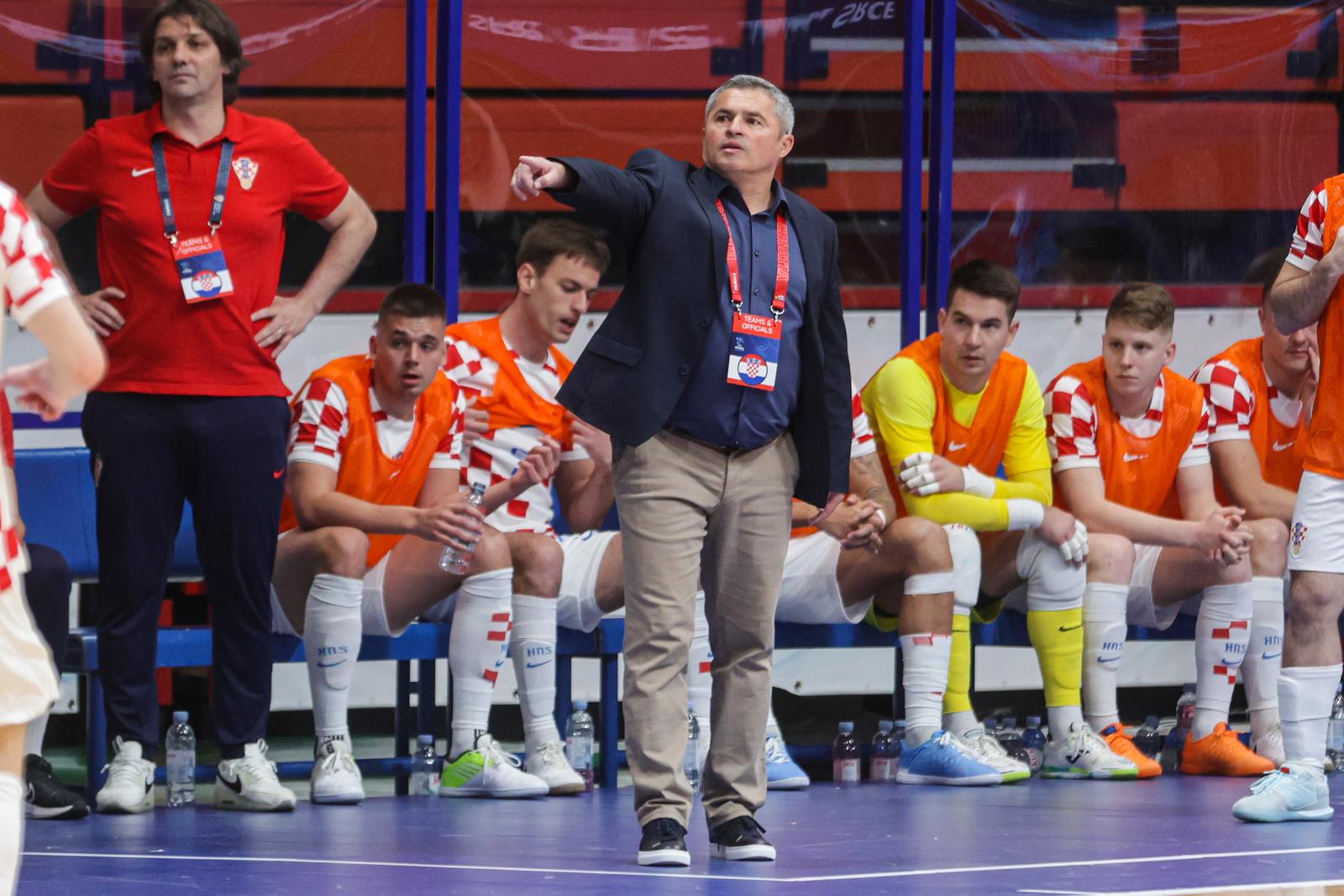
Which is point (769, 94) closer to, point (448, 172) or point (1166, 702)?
point (448, 172)

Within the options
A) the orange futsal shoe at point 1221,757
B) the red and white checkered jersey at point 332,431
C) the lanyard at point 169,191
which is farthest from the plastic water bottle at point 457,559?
the orange futsal shoe at point 1221,757

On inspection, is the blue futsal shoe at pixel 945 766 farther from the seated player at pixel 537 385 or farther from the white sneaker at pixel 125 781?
the white sneaker at pixel 125 781

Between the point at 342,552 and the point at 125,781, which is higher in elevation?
the point at 342,552

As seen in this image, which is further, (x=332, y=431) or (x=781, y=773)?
(x=781, y=773)

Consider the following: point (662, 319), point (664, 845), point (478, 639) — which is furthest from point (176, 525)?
point (664, 845)

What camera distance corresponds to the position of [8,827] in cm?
262

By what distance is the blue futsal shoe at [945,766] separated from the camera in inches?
219

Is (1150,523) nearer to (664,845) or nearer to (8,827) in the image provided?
(664,845)

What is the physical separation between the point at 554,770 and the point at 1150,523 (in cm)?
188

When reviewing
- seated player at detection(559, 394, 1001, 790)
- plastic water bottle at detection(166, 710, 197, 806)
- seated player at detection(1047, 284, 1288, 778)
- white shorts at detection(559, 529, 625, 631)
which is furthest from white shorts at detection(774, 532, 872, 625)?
plastic water bottle at detection(166, 710, 197, 806)

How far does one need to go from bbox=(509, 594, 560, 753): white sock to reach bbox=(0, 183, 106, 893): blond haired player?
108 inches

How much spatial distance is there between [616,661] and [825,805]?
0.78 meters

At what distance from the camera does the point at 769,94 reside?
429 cm

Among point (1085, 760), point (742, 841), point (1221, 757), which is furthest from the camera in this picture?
point (1221, 757)
